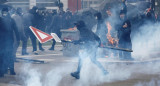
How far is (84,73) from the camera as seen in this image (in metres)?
12.2

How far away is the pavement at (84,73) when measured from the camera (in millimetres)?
10633

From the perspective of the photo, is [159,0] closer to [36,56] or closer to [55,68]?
[36,56]

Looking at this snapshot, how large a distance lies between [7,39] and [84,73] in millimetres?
2541

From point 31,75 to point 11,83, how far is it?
1.14 meters

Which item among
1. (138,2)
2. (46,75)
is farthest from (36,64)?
(138,2)

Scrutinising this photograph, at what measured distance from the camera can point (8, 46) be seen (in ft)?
39.0

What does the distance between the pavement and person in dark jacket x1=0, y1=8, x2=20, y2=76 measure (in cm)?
33

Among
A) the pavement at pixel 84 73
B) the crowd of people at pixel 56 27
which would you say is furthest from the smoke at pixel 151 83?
the crowd of people at pixel 56 27

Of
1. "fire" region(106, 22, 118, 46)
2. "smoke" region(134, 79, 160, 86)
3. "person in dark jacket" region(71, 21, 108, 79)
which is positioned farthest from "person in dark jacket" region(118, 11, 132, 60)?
"smoke" region(134, 79, 160, 86)

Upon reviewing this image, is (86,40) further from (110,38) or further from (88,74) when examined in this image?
(110,38)

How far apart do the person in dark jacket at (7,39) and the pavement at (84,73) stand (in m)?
0.33

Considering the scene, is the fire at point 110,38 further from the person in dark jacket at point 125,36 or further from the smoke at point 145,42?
the smoke at point 145,42

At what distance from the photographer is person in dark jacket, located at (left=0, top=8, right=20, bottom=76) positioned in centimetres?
1169

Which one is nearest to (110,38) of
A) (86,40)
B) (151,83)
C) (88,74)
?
(88,74)
